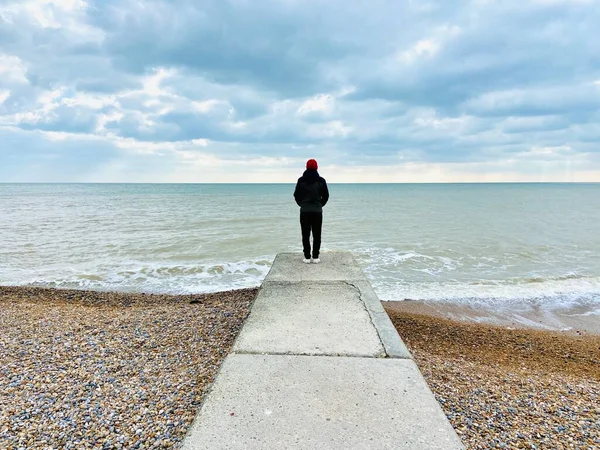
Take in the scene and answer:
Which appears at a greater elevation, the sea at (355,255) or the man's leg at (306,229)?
the man's leg at (306,229)

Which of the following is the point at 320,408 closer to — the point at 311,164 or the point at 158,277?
the point at 311,164

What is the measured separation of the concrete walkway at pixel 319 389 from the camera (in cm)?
224

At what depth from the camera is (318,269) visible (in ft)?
20.8

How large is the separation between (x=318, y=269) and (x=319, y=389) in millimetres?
3604

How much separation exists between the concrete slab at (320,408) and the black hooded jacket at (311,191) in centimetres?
362

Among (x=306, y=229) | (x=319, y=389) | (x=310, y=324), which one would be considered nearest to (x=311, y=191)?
(x=306, y=229)

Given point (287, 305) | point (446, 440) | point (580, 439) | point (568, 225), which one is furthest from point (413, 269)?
point (568, 225)

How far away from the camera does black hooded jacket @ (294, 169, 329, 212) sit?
252 inches

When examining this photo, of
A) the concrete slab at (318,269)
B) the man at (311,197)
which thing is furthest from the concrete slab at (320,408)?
the man at (311,197)

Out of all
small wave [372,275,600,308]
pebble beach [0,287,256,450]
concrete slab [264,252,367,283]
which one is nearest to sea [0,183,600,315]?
small wave [372,275,600,308]

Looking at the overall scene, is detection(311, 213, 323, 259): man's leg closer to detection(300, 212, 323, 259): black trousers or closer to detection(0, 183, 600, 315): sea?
detection(300, 212, 323, 259): black trousers

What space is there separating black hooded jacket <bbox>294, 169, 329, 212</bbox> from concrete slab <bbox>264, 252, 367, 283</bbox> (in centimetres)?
105

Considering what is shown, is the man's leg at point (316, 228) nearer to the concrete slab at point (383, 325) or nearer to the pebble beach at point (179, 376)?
the concrete slab at point (383, 325)

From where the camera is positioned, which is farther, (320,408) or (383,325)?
(383,325)
